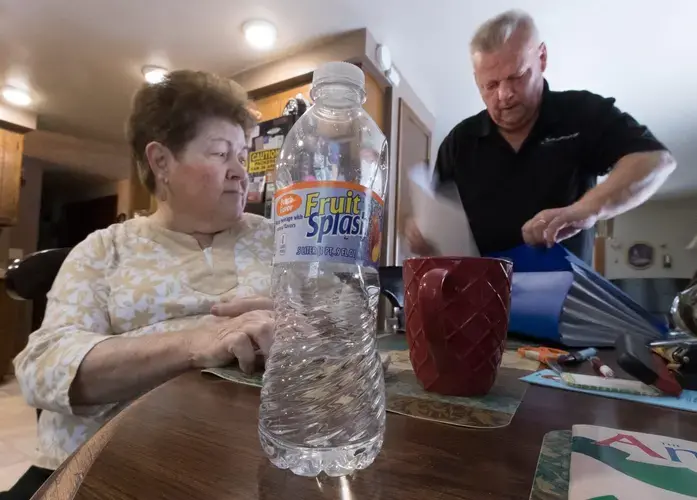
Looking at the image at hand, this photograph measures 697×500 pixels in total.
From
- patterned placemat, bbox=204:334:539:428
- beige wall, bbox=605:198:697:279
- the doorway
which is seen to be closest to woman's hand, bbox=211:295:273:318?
patterned placemat, bbox=204:334:539:428

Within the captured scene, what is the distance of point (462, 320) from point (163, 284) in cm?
62

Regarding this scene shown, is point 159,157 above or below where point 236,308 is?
above

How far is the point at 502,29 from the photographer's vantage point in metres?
1.29

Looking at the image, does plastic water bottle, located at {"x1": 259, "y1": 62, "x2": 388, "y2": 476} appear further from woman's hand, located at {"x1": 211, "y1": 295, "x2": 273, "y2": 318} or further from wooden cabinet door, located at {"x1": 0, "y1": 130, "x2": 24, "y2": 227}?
wooden cabinet door, located at {"x1": 0, "y1": 130, "x2": 24, "y2": 227}

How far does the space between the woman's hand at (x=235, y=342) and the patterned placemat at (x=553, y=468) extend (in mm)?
336

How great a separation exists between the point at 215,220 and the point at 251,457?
75 cm

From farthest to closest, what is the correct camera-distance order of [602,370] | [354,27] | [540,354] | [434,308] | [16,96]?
[16,96], [354,27], [540,354], [602,370], [434,308]

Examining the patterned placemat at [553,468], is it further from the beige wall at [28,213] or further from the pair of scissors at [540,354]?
the beige wall at [28,213]

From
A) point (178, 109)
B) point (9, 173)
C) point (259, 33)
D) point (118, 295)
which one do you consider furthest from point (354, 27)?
point (9, 173)

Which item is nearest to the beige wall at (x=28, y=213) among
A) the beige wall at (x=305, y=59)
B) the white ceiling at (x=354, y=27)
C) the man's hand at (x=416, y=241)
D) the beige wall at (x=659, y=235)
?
the white ceiling at (x=354, y=27)

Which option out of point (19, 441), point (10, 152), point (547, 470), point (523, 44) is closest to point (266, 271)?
point (547, 470)

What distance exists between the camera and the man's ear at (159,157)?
1004mm

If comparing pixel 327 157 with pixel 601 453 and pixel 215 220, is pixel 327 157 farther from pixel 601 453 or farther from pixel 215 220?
pixel 215 220

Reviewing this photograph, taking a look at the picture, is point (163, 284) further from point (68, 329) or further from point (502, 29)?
point (502, 29)
